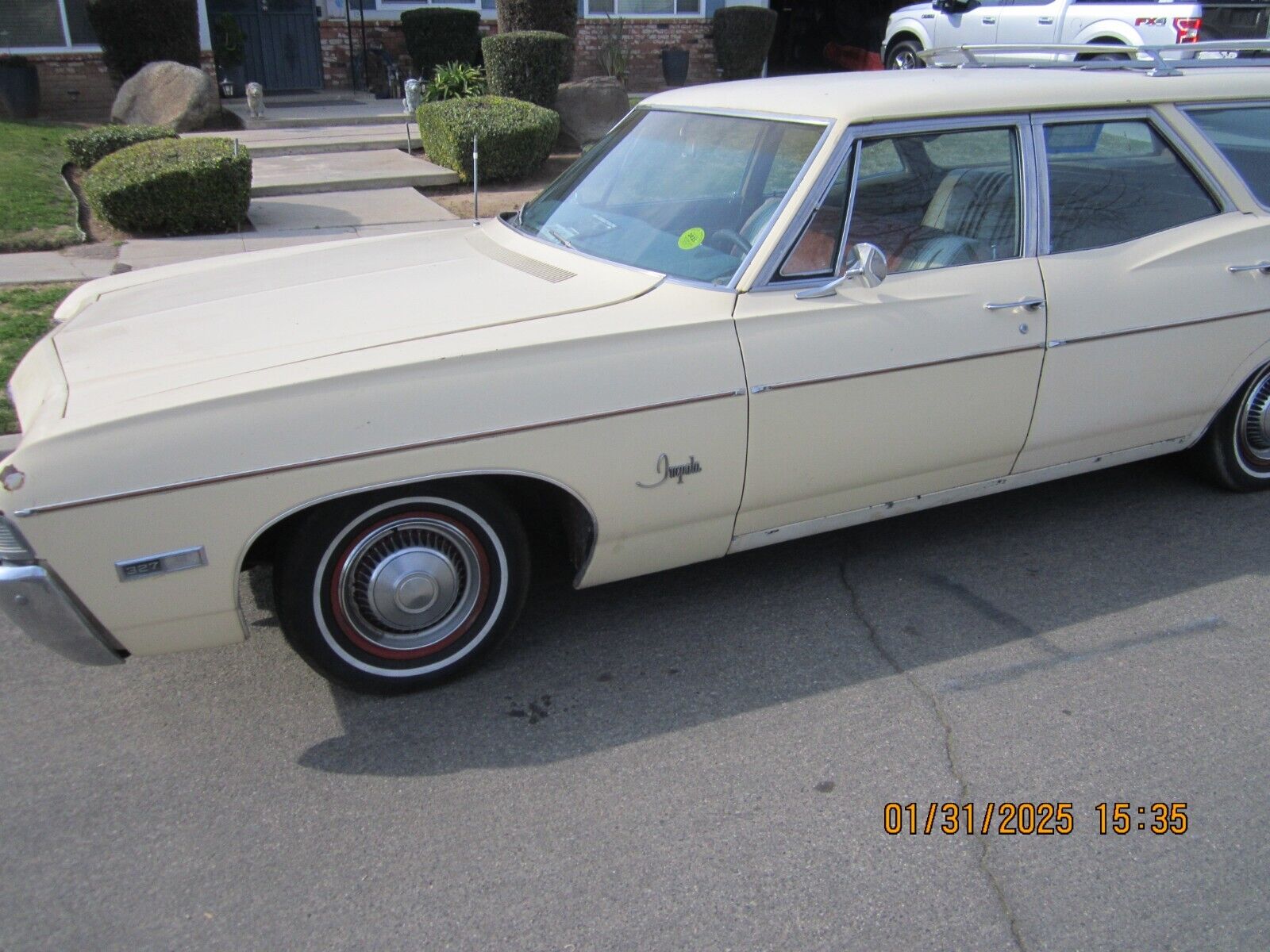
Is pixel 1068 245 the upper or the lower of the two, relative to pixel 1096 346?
upper

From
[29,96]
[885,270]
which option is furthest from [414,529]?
[29,96]

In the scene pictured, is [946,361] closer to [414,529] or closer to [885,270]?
[885,270]

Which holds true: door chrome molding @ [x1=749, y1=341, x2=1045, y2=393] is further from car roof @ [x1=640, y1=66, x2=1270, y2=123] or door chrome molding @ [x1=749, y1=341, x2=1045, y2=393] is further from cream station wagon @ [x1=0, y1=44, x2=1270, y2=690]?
car roof @ [x1=640, y1=66, x2=1270, y2=123]

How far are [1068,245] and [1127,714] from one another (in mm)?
1691

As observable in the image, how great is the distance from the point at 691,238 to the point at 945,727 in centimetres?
177

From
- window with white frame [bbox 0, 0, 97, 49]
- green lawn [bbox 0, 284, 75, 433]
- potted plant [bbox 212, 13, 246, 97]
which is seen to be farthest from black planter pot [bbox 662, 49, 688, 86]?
green lawn [bbox 0, 284, 75, 433]

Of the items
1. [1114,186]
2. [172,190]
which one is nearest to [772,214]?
[1114,186]

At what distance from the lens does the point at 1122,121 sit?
4.16 meters

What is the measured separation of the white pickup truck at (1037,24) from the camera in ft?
37.2

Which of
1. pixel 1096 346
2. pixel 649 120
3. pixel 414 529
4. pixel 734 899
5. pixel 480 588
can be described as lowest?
pixel 734 899

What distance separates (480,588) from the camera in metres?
3.39

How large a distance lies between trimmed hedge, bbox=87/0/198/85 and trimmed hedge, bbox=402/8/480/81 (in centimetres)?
287

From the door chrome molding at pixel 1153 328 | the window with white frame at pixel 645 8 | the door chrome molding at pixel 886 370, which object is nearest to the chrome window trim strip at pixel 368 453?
the door chrome molding at pixel 886 370

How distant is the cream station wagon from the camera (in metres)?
2.91
